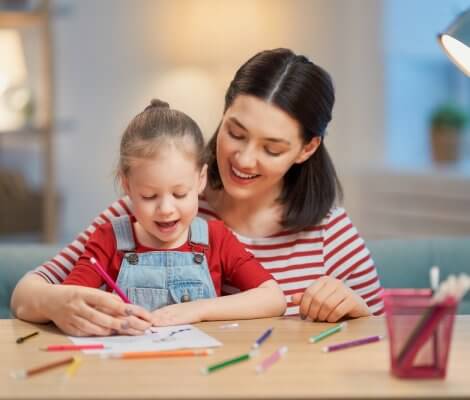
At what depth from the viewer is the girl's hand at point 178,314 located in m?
1.60

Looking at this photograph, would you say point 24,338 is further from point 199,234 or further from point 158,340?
point 199,234

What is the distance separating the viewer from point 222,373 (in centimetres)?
133

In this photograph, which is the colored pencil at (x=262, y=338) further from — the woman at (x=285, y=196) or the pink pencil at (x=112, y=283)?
the pink pencil at (x=112, y=283)

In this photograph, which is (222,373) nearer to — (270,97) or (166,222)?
(166,222)

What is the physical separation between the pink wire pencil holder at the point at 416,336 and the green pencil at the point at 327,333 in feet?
0.71

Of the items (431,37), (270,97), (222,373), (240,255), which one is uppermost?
(431,37)

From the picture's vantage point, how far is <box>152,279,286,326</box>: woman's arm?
163 cm

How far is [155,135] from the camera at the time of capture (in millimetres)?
1678

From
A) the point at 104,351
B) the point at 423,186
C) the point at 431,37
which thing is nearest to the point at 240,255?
the point at 104,351

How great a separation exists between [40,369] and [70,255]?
2.28 feet

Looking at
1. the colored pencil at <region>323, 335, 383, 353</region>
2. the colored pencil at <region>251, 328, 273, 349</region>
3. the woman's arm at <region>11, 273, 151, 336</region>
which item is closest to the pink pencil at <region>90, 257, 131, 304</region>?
the woman's arm at <region>11, 273, 151, 336</region>

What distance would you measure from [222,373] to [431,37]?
3579mm

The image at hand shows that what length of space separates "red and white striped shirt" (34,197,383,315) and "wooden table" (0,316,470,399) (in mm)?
528

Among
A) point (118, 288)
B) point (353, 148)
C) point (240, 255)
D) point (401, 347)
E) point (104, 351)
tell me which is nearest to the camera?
point (401, 347)
